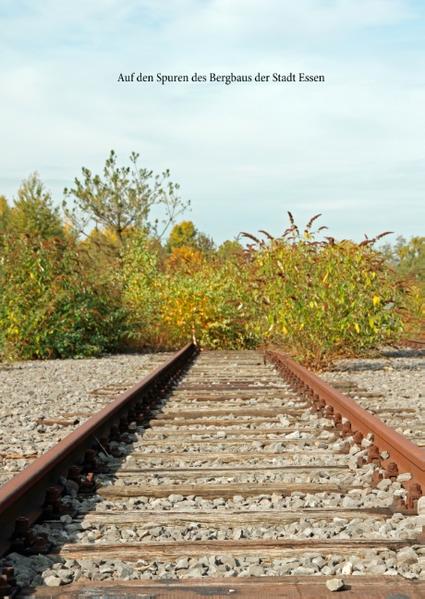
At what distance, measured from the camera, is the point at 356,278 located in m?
11.0

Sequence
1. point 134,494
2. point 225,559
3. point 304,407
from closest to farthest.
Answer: point 225,559 < point 134,494 < point 304,407

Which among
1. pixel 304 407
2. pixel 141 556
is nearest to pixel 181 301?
pixel 304 407

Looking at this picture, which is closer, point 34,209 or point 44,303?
point 44,303

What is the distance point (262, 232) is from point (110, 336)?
5.51 meters

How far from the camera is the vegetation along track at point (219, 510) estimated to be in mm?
2781

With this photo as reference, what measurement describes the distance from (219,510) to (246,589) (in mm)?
1034

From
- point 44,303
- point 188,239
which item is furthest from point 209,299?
point 188,239

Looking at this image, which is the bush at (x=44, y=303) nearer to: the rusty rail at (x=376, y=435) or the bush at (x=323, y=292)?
the bush at (x=323, y=292)

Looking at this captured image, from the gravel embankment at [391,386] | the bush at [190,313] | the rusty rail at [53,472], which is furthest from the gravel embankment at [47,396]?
the gravel embankment at [391,386]

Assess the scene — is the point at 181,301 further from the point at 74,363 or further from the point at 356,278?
the point at 356,278

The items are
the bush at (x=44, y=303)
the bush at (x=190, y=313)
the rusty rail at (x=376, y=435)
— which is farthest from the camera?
the bush at (x=190, y=313)

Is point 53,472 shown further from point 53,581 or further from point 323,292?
point 323,292

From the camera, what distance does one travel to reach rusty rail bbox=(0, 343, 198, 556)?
327 centimetres

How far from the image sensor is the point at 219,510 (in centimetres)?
368
